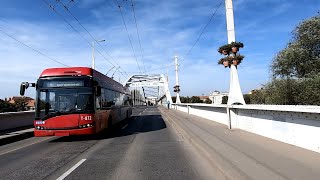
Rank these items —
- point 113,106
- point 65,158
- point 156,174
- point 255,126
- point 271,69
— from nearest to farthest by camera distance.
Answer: point 156,174, point 65,158, point 255,126, point 113,106, point 271,69

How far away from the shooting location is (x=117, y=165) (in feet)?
31.2

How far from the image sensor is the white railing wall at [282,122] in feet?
29.2

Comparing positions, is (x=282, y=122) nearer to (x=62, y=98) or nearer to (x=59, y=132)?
(x=59, y=132)

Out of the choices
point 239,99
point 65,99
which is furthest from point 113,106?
point 239,99

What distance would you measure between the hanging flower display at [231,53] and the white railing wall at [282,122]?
78.7 inches

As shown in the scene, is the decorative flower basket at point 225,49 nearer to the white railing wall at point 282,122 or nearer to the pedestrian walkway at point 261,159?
the white railing wall at point 282,122

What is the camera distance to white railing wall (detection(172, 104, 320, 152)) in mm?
8891

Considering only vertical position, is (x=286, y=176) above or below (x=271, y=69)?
below

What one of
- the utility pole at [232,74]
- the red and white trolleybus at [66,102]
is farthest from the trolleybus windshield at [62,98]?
the utility pole at [232,74]

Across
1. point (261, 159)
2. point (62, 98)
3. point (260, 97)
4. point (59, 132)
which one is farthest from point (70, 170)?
point (260, 97)

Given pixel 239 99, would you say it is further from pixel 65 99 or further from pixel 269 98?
pixel 269 98

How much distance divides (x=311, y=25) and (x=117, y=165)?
2560cm

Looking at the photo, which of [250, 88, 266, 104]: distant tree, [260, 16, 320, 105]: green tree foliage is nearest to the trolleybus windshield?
[260, 16, 320, 105]: green tree foliage

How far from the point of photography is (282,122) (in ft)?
36.2
